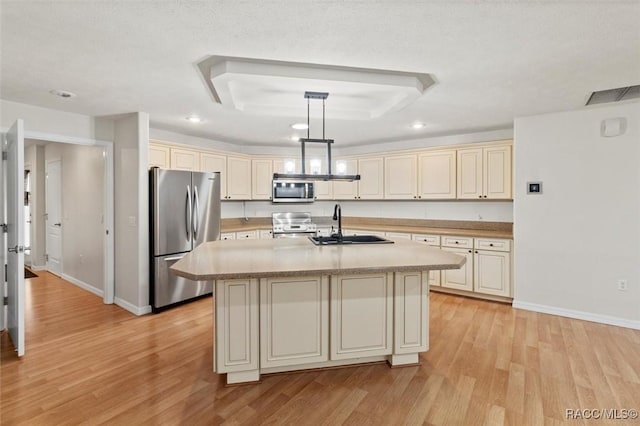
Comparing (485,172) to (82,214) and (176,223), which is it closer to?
(176,223)

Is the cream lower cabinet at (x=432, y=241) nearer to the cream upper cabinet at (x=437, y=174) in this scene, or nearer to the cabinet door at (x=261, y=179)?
the cream upper cabinet at (x=437, y=174)

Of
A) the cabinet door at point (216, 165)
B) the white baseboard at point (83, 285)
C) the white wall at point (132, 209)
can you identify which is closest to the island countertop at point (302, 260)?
the white wall at point (132, 209)

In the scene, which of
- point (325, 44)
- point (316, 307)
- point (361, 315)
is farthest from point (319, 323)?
point (325, 44)

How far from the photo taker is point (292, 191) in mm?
5590

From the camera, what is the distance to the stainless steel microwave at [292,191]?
18.1 ft

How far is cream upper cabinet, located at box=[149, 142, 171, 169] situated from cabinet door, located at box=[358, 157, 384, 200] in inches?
118

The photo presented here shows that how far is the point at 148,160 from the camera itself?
12.6ft

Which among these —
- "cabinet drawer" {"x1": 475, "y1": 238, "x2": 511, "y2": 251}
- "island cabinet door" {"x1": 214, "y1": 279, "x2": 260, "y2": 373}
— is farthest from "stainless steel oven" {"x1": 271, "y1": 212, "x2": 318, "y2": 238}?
"island cabinet door" {"x1": 214, "y1": 279, "x2": 260, "y2": 373}

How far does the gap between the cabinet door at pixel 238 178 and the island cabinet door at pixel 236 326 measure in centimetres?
313

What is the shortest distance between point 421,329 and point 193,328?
230cm

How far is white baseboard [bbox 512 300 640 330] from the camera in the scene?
340cm

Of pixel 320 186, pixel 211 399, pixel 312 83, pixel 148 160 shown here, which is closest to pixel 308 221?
pixel 320 186

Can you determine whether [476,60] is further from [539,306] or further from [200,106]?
[539,306]

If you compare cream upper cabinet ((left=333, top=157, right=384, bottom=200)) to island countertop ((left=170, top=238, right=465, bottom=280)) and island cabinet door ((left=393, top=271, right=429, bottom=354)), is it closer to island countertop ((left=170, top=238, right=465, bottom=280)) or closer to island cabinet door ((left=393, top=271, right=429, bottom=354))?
island countertop ((left=170, top=238, right=465, bottom=280))
